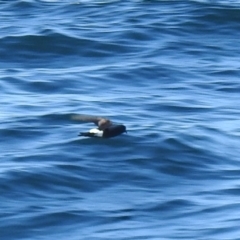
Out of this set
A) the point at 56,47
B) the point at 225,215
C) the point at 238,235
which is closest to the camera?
the point at 238,235

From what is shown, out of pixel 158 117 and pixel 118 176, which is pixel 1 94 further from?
pixel 118 176

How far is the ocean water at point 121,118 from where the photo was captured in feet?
30.5

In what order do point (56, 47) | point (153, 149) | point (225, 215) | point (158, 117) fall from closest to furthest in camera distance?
point (225, 215) < point (153, 149) < point (158, 117) < point (56, 47)

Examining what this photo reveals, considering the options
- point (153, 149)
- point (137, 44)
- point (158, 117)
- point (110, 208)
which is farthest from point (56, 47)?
point (110, 208)

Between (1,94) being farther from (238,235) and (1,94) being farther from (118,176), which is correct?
(238,235)

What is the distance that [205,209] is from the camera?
368 inches

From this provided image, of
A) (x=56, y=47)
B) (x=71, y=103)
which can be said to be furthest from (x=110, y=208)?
(x=56, y=47)

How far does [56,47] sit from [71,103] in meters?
2.65

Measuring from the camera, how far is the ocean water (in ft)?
30.5

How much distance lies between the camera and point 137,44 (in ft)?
50.7

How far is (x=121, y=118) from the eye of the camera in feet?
→ 39.7

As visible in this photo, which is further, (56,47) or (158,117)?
(56,47)

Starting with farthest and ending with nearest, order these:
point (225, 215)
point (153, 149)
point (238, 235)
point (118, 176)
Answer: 1. point (153, 149)
2. point (118, 176)
3. point (225, 215)
4. point (238, 235)

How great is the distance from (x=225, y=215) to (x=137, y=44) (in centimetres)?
656
